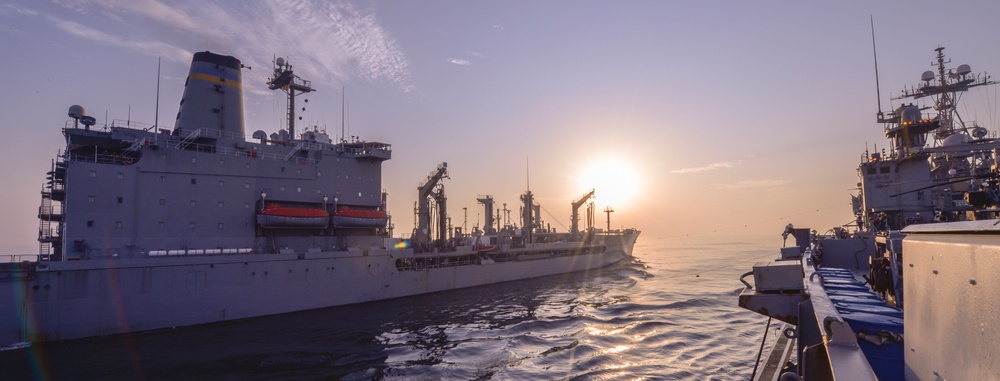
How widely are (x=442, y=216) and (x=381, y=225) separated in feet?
30.0

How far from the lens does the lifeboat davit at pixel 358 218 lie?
29922 millimetres

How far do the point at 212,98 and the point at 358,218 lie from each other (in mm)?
11448

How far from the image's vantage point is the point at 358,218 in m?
30.8

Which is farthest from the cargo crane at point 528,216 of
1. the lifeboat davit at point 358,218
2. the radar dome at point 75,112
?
the radar dome at point 75,112

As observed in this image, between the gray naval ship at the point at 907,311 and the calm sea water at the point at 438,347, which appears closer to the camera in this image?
the gray naval ship at the point at 907,311

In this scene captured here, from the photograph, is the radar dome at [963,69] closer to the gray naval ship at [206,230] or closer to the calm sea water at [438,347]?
the calm sea water at [438,347]

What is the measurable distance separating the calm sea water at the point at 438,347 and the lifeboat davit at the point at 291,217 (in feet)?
17.9

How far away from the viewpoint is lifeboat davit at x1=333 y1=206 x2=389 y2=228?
98.2 ft

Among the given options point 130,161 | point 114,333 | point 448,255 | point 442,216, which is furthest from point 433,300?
point 130,161

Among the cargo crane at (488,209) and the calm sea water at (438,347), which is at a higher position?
the cargo crane at (488,209)

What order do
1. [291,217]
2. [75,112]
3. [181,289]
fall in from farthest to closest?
[291,217] < [75,112] < [181,289]

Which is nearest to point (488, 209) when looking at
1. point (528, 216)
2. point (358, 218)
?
point (528, 216)

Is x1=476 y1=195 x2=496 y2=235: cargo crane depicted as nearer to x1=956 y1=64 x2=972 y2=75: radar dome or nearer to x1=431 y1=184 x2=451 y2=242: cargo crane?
x1=431 y1=184 x2=451 y2=242: cargo crane

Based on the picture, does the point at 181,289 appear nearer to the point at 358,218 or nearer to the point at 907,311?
the point at 358,218
